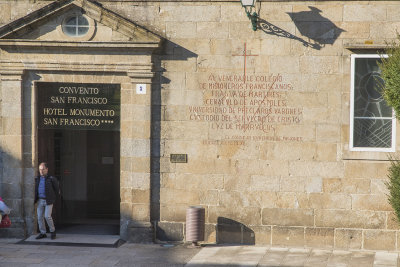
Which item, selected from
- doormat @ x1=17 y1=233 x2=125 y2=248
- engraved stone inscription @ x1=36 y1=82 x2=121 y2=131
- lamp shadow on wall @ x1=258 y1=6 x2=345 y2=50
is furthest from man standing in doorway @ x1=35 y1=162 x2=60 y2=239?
lamp shadow on wall @ x1=258 y1=6 x2=345 y2=50

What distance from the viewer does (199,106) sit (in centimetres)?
1228

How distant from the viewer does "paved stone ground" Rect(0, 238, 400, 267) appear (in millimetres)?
10859

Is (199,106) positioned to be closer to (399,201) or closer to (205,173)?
(205,173)

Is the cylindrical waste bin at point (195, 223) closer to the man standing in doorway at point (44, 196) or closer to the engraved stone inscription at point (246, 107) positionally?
the engraved stone inscription at point (246, 107)

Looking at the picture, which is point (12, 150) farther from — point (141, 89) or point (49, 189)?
point (141, 89)

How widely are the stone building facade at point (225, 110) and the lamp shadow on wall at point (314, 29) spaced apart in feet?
0.08

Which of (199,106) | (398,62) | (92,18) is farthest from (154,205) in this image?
(398,62)

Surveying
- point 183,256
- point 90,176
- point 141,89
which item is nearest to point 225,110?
point 141,89

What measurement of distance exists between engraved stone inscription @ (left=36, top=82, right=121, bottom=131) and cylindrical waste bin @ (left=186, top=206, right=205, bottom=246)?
220 centimetres

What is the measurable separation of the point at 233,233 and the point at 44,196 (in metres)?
3.64

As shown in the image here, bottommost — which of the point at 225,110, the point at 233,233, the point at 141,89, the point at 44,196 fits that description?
the point at 233,233

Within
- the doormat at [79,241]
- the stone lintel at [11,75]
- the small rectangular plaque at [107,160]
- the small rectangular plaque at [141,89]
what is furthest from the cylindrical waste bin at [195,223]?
the stone lintel at [11,75]

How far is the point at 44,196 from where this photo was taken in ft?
40.6

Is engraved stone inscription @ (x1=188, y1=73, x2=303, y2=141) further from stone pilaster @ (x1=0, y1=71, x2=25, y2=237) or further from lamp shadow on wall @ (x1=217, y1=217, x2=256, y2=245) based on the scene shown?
stone pilaster @ (x1=0, y1=71, x2=25, y2=237)
